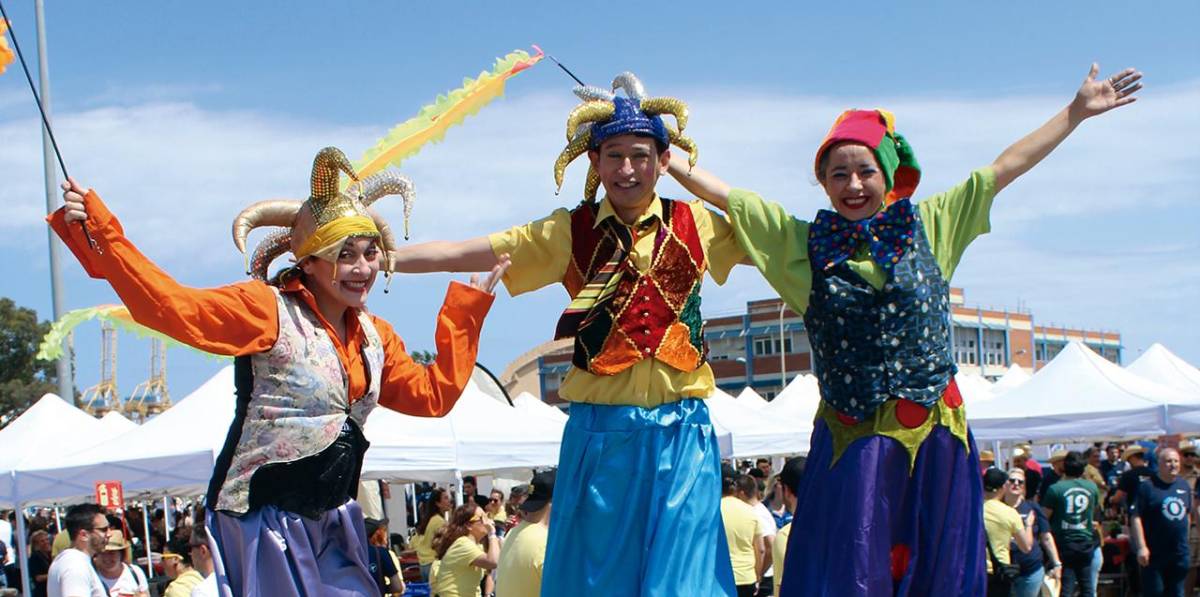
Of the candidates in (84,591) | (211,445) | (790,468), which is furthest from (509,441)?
(790,468)

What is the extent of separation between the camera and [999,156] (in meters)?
3.89

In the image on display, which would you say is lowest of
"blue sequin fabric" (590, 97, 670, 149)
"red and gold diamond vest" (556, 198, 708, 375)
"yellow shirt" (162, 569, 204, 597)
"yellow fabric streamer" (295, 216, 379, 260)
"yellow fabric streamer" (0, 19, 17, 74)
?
"yellow shirt" (162, 569, 204, 597)

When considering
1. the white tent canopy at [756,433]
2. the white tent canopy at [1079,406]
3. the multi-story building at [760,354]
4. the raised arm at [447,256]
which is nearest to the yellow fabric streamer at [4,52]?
the raised arm at [447,256]

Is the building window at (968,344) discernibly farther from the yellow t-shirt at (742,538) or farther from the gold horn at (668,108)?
the gold horn at (668,108)

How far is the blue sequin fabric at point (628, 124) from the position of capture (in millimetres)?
3770

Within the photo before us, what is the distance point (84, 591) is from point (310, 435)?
550 cm

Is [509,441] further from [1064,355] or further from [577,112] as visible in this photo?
[577,112]

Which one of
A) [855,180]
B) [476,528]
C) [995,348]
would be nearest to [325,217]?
[855,180]

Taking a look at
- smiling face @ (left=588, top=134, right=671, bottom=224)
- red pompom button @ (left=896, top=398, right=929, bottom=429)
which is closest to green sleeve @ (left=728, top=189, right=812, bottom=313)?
smiling face @ (left=588, top=134, right=671, bottom=224)

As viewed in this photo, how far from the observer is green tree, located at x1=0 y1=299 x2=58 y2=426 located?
31719 millimetres

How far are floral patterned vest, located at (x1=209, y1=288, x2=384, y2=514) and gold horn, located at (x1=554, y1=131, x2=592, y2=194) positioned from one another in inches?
31.8

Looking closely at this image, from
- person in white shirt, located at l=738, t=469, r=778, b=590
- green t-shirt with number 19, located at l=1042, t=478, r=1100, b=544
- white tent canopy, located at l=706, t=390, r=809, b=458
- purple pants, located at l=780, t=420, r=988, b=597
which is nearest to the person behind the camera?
purple pants, located at l=780, t=420, r=988, b=597

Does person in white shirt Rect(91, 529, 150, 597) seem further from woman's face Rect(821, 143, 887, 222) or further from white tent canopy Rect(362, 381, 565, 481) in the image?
woman's face Rect(821, 143, 887, 222)

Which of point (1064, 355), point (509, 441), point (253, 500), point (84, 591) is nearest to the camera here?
point (253, 500)
